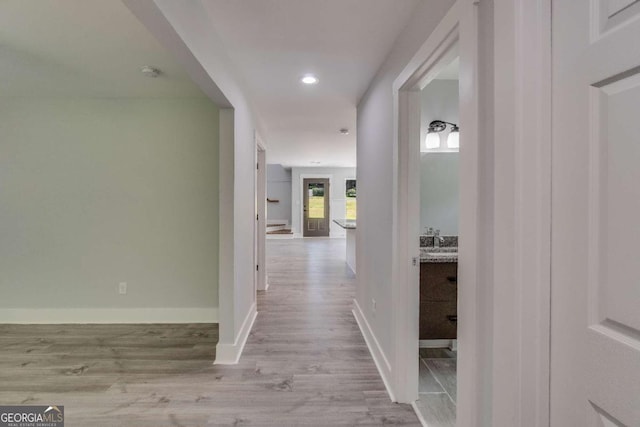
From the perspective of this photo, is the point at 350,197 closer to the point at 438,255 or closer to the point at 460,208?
Result: the point at 438,255

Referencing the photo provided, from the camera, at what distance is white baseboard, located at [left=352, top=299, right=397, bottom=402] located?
1.97 meters

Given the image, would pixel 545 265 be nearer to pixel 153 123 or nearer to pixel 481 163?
pixel 481 163

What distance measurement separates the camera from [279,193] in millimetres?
11984

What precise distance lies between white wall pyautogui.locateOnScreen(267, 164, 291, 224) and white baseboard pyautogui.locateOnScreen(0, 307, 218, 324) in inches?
347

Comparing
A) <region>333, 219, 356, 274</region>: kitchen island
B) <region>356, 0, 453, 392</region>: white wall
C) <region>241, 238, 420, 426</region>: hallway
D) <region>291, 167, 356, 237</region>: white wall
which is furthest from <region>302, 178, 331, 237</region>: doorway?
<region>356, 0, 453, 392</region>: white wall

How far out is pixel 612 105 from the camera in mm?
640

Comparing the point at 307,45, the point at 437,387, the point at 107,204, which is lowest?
the point at 437,387

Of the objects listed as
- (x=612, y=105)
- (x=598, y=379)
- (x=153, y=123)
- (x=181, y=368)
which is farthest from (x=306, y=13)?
(x=181, y=368)

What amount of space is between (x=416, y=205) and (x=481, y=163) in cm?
82

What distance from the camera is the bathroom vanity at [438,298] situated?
2.30 m

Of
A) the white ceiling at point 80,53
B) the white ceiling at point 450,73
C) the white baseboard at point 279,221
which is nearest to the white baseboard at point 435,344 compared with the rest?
the white ceiling at point 450,73

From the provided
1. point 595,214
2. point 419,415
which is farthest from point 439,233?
point 595,214

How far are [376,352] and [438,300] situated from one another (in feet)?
2.11

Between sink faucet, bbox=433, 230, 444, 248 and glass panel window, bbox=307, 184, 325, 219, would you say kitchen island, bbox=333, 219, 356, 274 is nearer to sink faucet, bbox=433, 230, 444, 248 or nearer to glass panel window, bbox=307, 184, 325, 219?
sink faucet, bbox=433, 230, 444, 248
